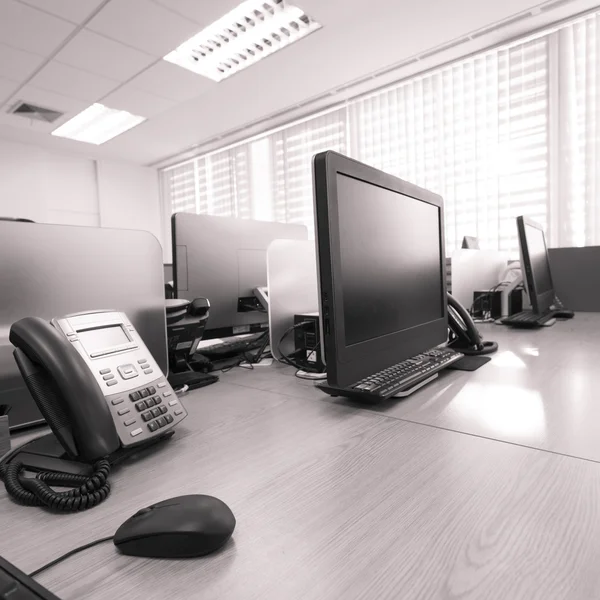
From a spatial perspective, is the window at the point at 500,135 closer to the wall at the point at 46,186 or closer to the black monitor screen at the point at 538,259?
the black monitor screen at the point at 538,259

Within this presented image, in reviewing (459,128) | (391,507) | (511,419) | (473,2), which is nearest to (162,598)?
(391,507)

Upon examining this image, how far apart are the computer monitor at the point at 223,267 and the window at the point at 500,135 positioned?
2.47m

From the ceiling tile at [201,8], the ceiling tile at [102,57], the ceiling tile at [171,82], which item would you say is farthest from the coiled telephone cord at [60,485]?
the ceiling tile at [171,82]

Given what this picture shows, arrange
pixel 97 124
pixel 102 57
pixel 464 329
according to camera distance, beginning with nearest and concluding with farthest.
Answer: pixel 464 329, pixel 102 57, pixel 97 124

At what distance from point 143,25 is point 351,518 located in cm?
318

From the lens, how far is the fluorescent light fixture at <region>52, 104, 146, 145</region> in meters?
4.32

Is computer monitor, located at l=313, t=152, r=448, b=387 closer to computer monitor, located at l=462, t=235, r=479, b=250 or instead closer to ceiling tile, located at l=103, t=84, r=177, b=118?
computer monitor, located at l=462, t=235, r=479, b=250

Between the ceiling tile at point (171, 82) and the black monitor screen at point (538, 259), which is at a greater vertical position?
the ceiling tile at point (171, 82)

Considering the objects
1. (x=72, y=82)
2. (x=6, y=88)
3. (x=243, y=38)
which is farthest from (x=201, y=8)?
(x=6, y=88)

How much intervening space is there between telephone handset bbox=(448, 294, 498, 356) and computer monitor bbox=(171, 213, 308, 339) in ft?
1.96

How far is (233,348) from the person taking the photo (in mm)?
1397

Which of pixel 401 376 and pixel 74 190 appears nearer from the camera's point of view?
pixel 401 376

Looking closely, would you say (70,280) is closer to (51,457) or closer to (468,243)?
(51,457)

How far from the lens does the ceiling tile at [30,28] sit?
100 inches
